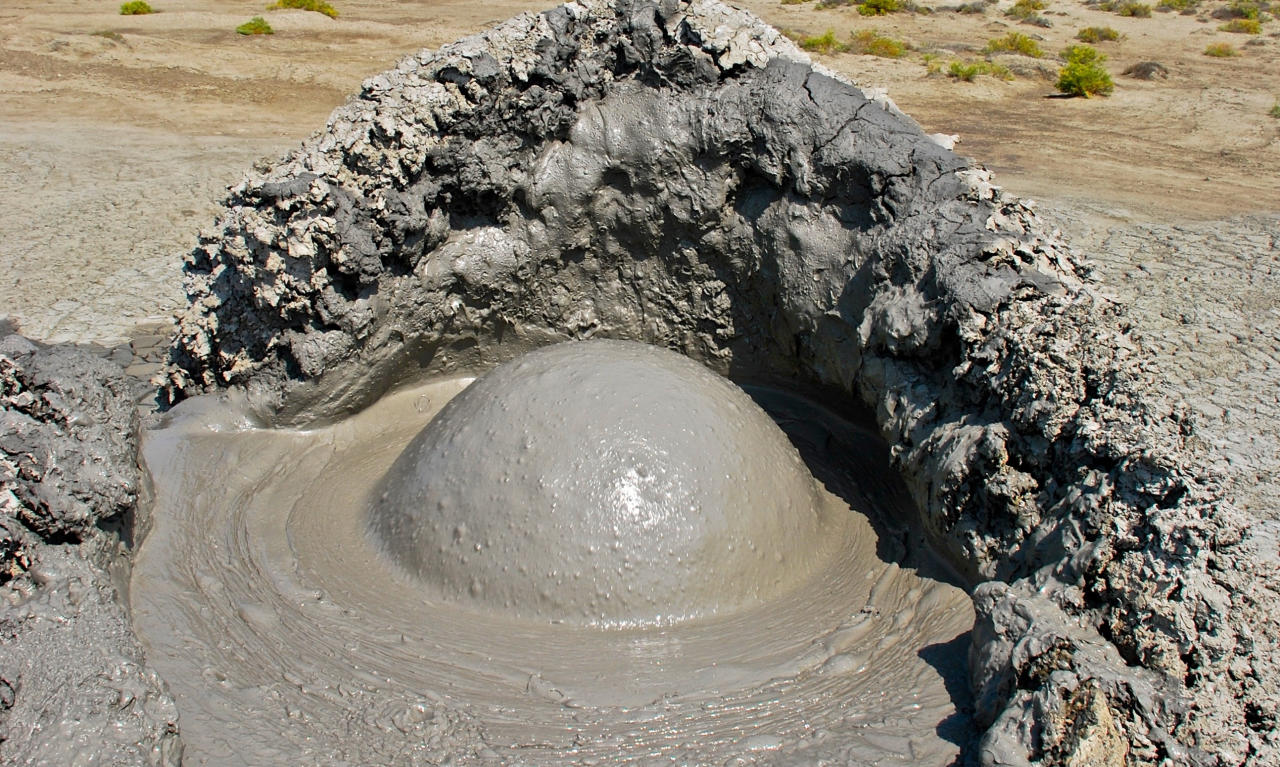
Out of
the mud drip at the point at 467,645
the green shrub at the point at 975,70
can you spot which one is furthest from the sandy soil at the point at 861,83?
the mud drip at the point at 467,645

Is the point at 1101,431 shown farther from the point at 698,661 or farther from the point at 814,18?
the point at 814,18

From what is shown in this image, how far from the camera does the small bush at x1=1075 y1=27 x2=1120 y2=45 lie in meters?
16.0

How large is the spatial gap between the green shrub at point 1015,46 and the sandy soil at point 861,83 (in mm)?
360

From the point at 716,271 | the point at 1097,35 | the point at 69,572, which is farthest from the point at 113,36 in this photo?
the point at 1097,35

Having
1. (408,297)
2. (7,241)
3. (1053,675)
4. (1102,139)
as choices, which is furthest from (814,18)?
(1053,675)

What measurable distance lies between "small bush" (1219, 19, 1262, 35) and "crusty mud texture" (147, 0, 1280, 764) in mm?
15767

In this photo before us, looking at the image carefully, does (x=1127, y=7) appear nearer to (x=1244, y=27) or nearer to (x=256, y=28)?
(x=1244, y=27)

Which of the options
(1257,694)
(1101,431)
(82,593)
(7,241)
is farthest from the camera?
(7,241)

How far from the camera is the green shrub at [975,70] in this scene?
1241 centimetres

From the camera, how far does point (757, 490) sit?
3074 millimetres

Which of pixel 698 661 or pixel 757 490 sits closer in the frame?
pixel 698 661

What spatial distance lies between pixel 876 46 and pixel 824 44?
0.76m

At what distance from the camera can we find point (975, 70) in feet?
41.1

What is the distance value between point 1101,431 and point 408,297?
2.23m
